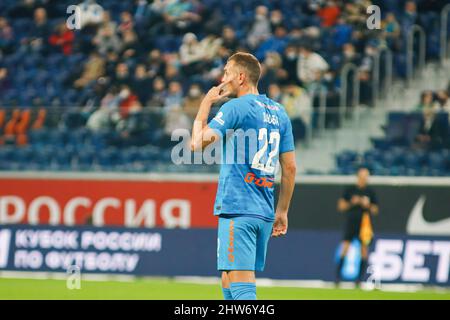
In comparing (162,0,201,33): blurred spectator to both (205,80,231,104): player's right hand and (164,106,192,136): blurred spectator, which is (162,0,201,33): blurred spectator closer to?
(164,106,192,136): blurred spectator

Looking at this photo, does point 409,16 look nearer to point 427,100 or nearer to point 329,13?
point 329,13

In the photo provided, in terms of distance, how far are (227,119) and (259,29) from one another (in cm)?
1325

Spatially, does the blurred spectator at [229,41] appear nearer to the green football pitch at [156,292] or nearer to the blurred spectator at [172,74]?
the blurred spectator at [172,74]

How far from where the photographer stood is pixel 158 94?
1988cm

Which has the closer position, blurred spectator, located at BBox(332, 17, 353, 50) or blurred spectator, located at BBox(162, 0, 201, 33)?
blurred spectator, located at BBox(332, 17, 353, 50)

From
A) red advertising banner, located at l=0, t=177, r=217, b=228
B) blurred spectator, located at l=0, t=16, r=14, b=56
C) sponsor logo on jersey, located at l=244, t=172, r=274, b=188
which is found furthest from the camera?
blurred spectator, located at l=0, t=16, r=14, b=56

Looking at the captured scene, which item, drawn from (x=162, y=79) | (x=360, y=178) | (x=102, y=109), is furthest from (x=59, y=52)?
(x=360, y=178)

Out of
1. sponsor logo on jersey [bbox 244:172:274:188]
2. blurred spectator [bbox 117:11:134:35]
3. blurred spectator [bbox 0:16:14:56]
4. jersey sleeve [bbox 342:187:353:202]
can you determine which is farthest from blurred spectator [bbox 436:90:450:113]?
blurred spectator [bbox 0:16:14:56]

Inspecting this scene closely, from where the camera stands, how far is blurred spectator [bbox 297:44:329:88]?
1928cm

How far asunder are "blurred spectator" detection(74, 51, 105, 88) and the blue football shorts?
13687 mm

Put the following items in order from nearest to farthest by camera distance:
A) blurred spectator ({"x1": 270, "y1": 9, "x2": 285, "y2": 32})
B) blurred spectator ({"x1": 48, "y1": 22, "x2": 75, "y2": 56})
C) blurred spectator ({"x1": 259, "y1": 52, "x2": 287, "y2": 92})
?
blurred spectator ({"x1": 259, "y1": 52, "x2": 287, "y2": 92}) → blurred spectator ({"x1": 270, "y1": 9, "x2": 285, "y2": 32}) → blurred spectator ({"x1": 48, "y1": 22, "x2": 75, "y2": 56})

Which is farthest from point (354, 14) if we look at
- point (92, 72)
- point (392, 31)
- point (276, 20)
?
point (92, 72)

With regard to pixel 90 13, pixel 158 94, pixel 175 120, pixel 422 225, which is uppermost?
pixel 90 13

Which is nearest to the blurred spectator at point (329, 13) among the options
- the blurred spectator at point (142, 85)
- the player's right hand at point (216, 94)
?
the blurred spectator at point (142, 85)
